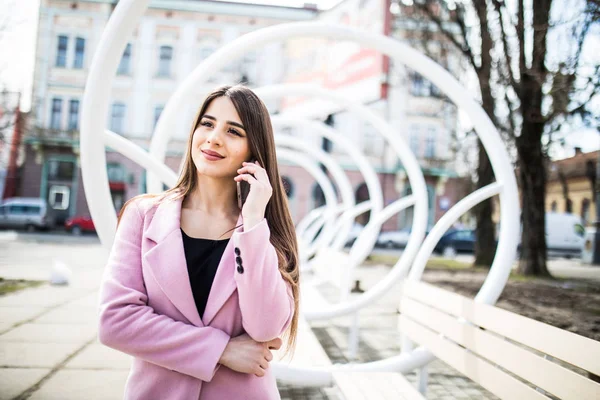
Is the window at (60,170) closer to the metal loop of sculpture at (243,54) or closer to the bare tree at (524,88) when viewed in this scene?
the bare tree at (524,88)

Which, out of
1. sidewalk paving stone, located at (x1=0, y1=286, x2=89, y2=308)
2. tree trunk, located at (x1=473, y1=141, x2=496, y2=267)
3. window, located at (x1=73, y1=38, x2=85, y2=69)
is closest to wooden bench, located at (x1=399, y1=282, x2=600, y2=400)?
sidewalk paving stone, located at (x1=0, y1=286, x2=89, y2=308)

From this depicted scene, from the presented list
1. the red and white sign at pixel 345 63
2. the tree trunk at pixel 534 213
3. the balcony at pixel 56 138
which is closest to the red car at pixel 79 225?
the balcony at pixel 56 138

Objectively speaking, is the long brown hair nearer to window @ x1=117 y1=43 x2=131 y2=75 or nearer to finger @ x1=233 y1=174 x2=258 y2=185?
finger @ x1=233 y1=174 x2=258 y2=185

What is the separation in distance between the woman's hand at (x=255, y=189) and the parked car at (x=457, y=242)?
2167 centimetres

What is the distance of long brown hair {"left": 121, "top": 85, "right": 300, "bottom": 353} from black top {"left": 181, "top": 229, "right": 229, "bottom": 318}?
19cm

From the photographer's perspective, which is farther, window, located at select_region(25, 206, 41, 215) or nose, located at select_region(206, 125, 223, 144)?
window, located at select_region(25, 206, 41, 215)

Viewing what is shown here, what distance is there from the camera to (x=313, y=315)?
4191mm

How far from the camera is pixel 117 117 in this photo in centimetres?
2686

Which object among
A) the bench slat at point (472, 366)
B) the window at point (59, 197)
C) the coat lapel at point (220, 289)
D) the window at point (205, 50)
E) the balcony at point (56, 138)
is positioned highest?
the window at point (205, 50)

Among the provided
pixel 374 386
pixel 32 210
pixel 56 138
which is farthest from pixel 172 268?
pixel 56 138

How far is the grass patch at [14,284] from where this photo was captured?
6.30 meters

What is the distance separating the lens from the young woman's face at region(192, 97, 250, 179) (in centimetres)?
170

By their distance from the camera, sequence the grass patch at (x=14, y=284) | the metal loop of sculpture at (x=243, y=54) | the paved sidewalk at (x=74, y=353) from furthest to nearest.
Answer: the grass patch at (x=14, y=284) → the paved sidewalk at (x=74, y=353) → the metal loop of sculpture at (x=243, y=54)

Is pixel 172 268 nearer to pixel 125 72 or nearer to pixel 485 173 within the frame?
pixel 485 173
